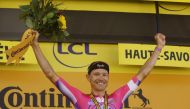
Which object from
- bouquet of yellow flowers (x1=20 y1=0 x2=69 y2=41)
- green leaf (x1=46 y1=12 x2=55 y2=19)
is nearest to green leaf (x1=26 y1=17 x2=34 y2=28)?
bouquet of yellow flowers (x1=20 y1=0 x2=69 y2=41)

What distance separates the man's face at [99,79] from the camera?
3771 mm

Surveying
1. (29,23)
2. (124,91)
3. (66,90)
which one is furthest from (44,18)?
(124,91)

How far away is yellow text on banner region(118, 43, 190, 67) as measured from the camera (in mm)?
6434

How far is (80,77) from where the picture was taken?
634 cm

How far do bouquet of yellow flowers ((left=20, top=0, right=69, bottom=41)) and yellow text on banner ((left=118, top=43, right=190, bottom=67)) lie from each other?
98.2 inches

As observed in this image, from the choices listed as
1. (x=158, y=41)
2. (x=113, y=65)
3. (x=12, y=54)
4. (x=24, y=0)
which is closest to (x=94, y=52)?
(x=113, y=65)

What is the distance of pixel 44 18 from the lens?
12.7 feet

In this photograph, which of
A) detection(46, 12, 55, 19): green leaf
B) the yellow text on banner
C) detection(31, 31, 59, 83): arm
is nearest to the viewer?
detection(31, 31, 59, 83): arm

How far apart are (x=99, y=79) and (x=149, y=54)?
284 cm

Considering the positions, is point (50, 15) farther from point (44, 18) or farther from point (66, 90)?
point (66, 90)

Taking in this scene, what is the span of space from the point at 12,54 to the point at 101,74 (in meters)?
0.68

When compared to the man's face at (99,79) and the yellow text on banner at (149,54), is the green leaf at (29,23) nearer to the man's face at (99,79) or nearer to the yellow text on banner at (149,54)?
the man's face at (99,79)

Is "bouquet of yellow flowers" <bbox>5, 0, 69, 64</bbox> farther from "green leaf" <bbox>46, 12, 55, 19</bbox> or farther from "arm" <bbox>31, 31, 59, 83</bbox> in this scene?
"arm" <bbox>31, 31, 59, 83</bbox>

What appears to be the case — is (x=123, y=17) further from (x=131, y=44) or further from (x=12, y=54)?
(x=12, y=54)
